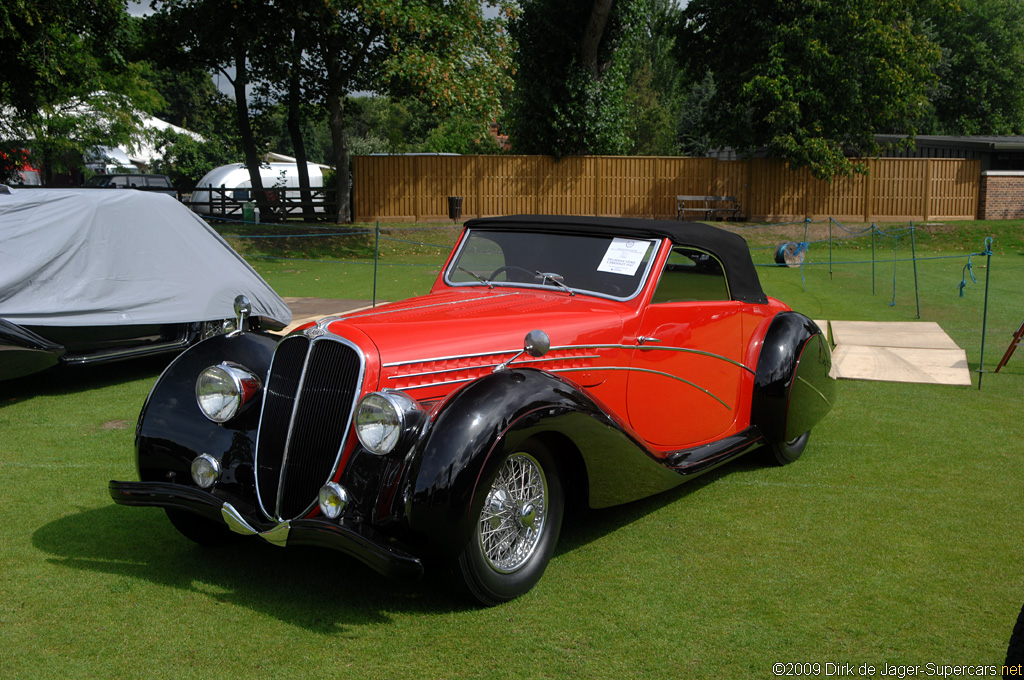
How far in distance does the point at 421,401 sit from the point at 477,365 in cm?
33

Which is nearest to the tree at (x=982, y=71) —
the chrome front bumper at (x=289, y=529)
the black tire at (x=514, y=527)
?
the black tire at (x=514, y=527)

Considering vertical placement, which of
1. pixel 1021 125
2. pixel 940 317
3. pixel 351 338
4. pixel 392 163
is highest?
pixel 1021 125

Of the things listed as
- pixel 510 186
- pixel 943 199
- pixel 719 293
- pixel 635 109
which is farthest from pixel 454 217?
pixel 635 109

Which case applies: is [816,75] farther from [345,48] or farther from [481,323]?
[481,323]

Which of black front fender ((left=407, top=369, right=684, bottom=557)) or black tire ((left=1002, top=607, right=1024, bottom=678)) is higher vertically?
black front fender ((left=407, top=369, right=684, bottom=557))

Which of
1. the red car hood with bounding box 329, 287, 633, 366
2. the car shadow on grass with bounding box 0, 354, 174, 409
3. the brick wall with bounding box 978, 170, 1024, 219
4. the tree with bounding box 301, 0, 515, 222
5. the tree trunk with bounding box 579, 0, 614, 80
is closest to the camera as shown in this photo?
the red car hood with bounding box 329, 287, 633, 366

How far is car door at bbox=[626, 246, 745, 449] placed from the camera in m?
4.62

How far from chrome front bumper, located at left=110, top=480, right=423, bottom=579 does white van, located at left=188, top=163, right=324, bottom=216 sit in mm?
25132

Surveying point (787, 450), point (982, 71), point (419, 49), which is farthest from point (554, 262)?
point (982, 71)

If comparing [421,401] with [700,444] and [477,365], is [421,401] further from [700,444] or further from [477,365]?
[700,444]

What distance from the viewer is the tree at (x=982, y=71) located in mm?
46219

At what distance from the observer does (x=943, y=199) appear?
2811cm

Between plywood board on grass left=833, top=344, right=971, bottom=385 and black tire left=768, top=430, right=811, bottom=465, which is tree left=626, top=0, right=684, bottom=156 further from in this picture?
black tire left=768, top=430, right=811, bottom=465

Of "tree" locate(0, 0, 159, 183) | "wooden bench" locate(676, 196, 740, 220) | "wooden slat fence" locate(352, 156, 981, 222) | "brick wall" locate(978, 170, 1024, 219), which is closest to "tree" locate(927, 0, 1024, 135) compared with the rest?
"brick wall" locate(978, 170, 1024, 219)
